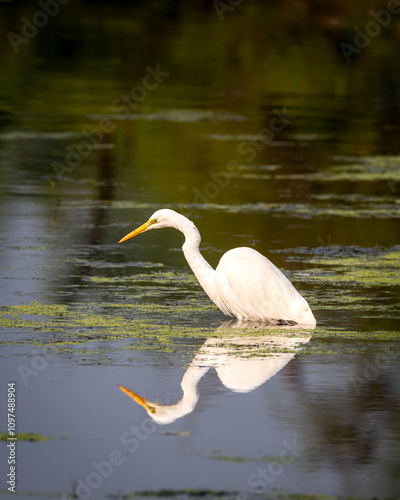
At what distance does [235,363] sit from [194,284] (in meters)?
2.59

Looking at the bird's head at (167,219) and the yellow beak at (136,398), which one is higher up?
the yellow beak at (136,398)

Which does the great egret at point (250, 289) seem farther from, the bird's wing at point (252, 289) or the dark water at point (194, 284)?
the dark water at point (194, 284)

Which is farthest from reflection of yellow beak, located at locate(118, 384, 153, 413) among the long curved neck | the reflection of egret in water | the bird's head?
the bird's head

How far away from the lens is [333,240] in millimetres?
11578

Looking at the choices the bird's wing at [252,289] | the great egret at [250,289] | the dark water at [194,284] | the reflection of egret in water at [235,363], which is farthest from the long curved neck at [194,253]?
the reflection of egret in water at [235,363]

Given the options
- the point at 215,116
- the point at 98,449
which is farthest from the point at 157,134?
the point at 98,449

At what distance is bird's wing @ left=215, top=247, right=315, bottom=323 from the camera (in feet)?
27.7

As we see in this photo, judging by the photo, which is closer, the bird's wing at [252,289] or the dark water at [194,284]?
the dark water at [194,284]

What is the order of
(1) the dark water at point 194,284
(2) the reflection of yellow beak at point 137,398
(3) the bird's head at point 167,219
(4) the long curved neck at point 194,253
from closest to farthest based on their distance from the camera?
(1) the dark water at point 194,284 < (2) the reflection of yellow beak at point 137,398 < (4) the long curved neck at point 194,253 < (3) the bird's head at point 167,219

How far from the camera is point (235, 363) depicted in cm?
718

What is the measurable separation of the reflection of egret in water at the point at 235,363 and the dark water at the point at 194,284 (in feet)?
0.07

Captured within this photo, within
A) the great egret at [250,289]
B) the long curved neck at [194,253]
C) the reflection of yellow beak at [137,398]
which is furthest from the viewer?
the long curved neck at [194,253]

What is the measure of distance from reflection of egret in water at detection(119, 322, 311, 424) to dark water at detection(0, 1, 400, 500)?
0.07 feet

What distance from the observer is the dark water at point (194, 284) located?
5.65 metres
